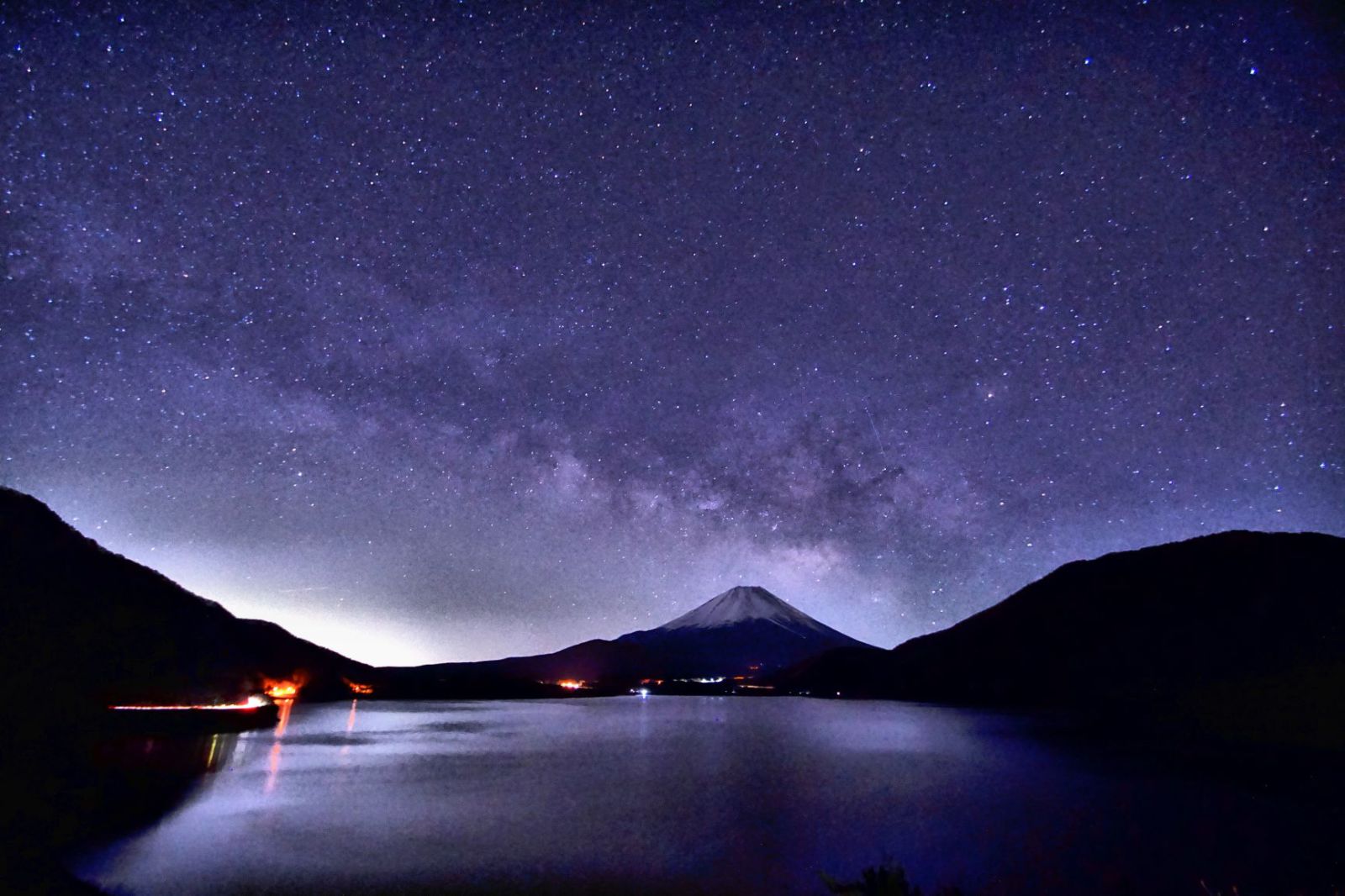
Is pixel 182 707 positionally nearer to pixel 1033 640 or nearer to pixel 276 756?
pixel 276 756

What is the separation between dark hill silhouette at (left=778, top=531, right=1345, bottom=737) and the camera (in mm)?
94000

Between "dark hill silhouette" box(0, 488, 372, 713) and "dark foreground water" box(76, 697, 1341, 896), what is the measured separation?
1416 inches

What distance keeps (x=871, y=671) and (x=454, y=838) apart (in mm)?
185754

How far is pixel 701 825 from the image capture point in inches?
833

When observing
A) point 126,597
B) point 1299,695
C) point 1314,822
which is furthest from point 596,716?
point 1299,695

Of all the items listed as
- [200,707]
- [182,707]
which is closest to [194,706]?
[200,707]

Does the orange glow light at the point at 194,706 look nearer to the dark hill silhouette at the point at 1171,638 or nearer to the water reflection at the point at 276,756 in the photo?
the water reflection at the point at 276,756

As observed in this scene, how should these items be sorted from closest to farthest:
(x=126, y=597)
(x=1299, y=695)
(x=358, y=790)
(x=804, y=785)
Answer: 1. (x=358, y=790)
2. (x=804, y=785)
3. (x=1299, y=695)
4. (x=126, y=597)

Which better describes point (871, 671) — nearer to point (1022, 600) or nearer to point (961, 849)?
point (1022, 600)

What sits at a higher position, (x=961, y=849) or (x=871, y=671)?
(x=871, y=671)

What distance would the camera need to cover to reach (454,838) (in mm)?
18062

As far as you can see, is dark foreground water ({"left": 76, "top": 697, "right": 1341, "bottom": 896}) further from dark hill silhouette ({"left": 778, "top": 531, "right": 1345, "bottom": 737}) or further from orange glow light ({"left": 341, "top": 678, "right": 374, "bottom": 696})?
orange glow light ({"left": 341, "top": 678, "right": 374, "bottom": 696})

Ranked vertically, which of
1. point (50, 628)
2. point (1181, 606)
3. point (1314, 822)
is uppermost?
point (1181, 606)

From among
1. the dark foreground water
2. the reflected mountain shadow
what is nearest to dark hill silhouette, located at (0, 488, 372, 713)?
the reflected mountain shadow
